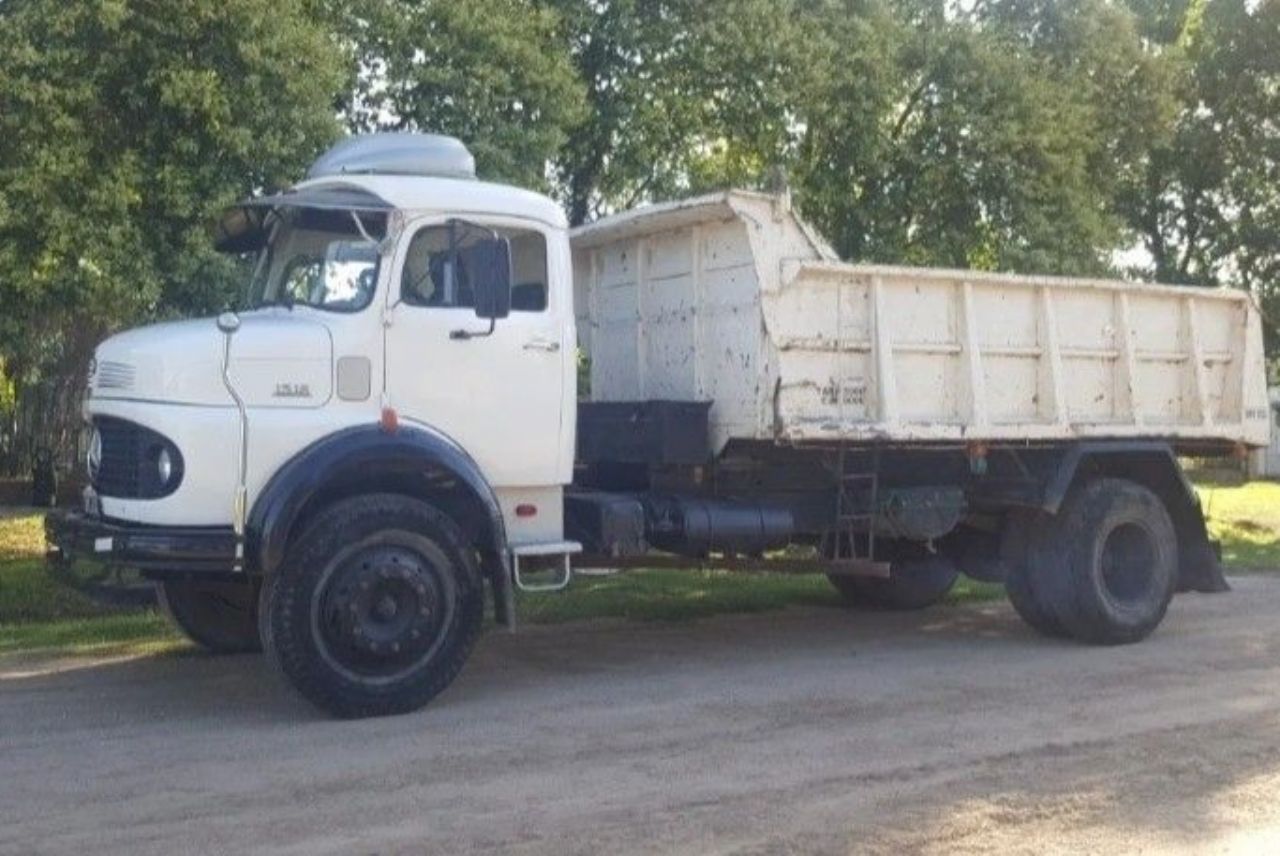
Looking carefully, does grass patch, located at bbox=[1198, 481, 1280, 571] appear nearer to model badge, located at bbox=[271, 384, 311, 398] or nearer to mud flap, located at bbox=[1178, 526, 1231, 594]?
mud flap, located at bbox=[1178, 526, 1231, 594]

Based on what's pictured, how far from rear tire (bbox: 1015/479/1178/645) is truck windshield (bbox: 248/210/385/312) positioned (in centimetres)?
530

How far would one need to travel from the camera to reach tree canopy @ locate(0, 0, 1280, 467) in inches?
522

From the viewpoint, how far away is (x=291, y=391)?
8.76 metres

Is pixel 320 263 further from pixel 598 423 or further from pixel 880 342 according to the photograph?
pixel 880 342

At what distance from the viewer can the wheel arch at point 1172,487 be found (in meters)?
11.8

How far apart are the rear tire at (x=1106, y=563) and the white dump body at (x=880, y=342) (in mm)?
499

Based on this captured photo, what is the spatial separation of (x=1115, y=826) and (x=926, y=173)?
15.8 metres

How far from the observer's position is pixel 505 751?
8.00 metres

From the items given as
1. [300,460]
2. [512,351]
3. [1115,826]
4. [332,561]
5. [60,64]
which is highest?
[60,64]

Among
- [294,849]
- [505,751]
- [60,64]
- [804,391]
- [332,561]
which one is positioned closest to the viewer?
[294,849]

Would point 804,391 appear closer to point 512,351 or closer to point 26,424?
point 512,351

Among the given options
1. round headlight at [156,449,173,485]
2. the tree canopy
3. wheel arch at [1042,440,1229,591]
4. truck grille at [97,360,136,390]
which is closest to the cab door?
round headlight at [156,449,173,485]

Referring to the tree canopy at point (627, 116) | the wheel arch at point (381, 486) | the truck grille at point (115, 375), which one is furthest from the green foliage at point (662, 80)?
the truck grille at point (115, 375)

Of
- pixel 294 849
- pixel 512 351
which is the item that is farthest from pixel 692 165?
pixel 294 849
